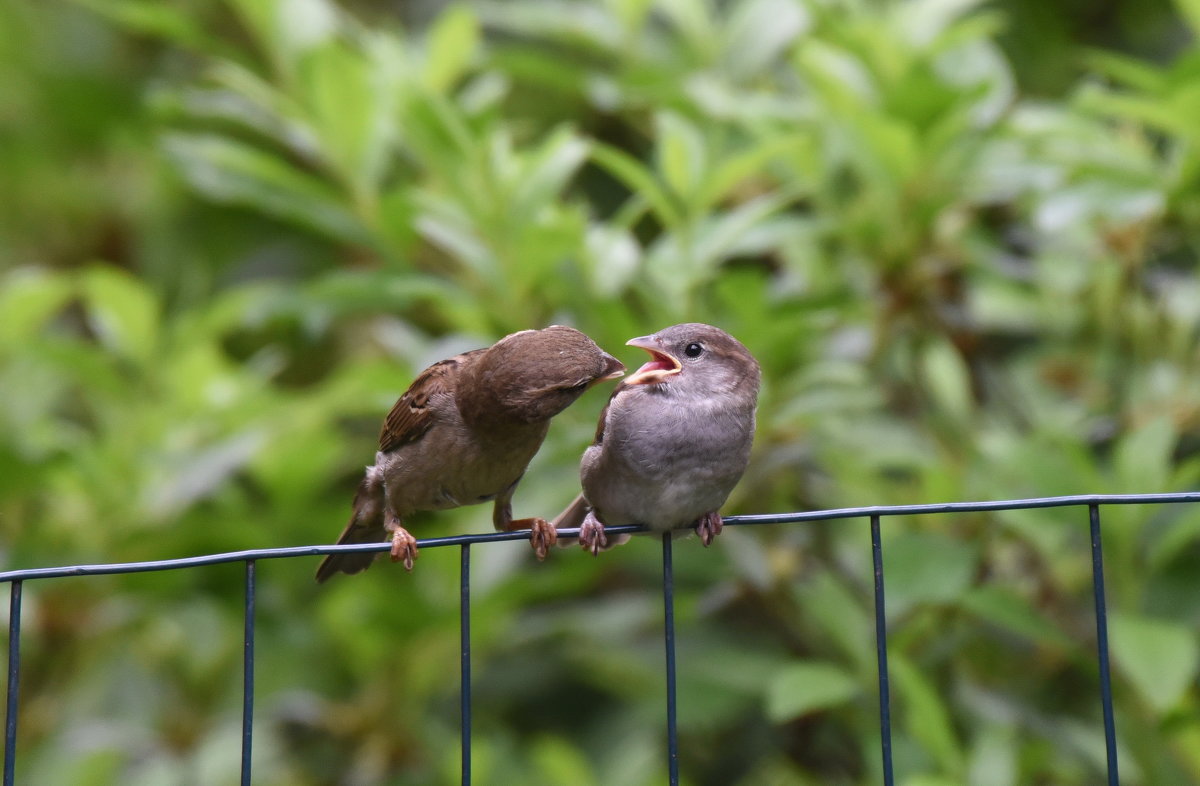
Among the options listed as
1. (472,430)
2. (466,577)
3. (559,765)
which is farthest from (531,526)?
(559,765)

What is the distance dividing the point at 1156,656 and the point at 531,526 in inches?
46.7

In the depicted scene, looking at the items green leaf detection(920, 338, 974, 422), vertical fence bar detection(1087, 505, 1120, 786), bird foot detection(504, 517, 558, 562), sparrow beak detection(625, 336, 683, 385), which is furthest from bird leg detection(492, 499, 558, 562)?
green leaf detection(920, 338, 974, 422)

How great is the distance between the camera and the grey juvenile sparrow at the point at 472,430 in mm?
2129

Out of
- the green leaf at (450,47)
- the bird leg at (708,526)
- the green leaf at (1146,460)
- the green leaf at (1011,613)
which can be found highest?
the green leaf at (450,47)

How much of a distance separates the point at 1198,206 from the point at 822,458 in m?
1.00

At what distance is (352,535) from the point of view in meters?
2.61

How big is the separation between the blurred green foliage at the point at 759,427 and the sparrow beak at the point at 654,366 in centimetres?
37

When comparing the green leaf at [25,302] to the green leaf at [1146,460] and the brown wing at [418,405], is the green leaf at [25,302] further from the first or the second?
the green leaf at [1146,460]

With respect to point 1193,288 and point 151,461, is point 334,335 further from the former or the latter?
point 1193,288

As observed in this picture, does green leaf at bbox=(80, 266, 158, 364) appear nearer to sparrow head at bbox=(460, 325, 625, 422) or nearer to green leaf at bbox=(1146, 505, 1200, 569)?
sparrow head at bbox=(460, 325, 625, 422)

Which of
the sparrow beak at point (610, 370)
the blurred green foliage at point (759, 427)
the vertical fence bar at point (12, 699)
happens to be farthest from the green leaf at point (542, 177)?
the vertical fence bar at point (12, 699)

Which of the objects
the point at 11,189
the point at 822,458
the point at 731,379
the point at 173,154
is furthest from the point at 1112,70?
the point at 11,189

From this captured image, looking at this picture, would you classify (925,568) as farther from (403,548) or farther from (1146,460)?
(403,548)

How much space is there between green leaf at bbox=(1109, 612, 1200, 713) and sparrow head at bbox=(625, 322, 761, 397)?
86 cm
